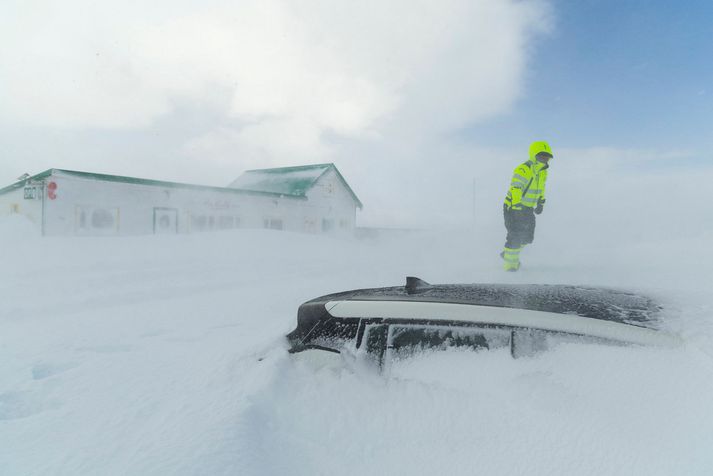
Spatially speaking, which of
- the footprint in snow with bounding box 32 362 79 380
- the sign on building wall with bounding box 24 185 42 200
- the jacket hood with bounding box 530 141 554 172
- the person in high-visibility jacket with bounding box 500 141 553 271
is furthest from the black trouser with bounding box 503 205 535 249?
the sign on building wall with bounding box 24 185 42 200

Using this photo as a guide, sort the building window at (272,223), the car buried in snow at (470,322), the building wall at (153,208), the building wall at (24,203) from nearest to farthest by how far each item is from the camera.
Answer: the car buried in snow at (470,322) → the building wall at (24,203) → the building wall at (153,208) → the building window at (272,223)

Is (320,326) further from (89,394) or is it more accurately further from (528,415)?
(89,394)

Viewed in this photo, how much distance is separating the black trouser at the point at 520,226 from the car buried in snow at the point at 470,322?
4691 mm

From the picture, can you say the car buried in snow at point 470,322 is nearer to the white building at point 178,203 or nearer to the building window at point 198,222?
the white building at point 178,203

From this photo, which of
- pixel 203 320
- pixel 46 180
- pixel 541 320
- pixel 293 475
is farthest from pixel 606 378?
pixel 46 180

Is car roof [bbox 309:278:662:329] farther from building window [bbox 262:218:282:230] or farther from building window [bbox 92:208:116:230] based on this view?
building window [bbox 262:218:282:230]

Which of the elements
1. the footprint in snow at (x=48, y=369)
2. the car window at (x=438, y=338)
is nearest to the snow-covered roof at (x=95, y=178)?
the footprint in snow at (x=48, y=369)

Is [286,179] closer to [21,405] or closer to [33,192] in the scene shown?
[33,192]

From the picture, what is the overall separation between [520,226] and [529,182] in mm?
738

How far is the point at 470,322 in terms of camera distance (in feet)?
5.62

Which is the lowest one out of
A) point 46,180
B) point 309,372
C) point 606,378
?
point 309,372

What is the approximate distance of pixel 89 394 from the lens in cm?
241

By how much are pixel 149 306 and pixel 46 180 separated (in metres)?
11.3

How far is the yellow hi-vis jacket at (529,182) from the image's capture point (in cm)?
677
